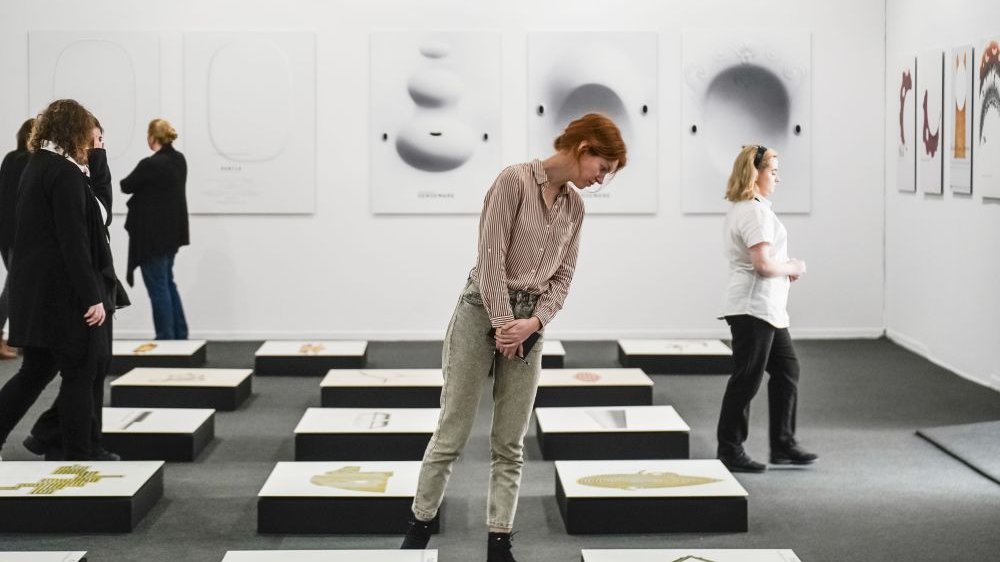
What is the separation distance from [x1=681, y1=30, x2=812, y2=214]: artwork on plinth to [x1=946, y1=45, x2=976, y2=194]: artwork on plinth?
155 centimetres

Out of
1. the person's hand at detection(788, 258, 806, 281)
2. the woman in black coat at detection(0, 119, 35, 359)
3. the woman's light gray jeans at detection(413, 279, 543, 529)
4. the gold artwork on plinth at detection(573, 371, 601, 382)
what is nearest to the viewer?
the woman's light gray jeans at detection(413, 279, 543, 529)

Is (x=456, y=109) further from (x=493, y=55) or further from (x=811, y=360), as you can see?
(x=811, y=360)

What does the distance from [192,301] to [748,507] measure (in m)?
5.73

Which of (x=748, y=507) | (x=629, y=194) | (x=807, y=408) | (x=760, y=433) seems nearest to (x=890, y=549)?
(x=748, y=507)

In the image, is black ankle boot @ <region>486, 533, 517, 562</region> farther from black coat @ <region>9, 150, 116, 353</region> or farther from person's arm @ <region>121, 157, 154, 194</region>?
person's arm @ <region>121, 157, 154, 194</region>

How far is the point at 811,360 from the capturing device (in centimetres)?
834

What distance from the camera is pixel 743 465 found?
5.27m

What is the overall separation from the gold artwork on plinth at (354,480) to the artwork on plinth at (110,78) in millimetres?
5178

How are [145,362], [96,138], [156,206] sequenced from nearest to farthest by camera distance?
[96,138] < [145,362] < [156,206]

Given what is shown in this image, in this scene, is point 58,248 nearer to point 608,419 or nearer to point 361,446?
point 361,446

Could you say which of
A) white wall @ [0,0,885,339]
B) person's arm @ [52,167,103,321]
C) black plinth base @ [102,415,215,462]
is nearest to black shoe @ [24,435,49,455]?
black plinth base @ [102,415,215,462]

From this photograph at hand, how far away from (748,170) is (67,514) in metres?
3.03

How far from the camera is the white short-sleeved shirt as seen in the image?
16.5 ft

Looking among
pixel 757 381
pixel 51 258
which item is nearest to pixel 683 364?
pixel 757 381
